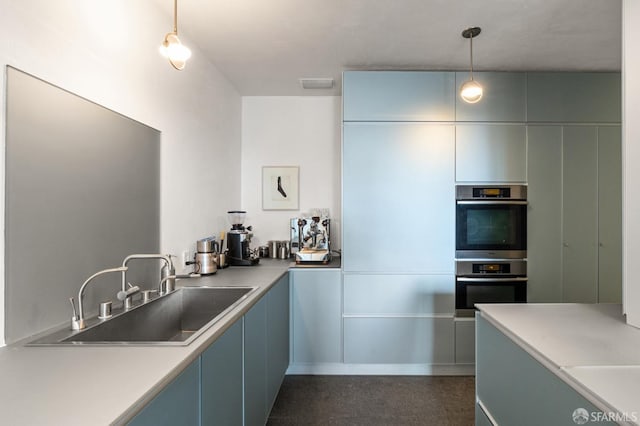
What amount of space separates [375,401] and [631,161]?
206 centimetres

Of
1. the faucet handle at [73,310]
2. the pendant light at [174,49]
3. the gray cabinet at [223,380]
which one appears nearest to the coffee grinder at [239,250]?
the gray cabinet at [223,380]

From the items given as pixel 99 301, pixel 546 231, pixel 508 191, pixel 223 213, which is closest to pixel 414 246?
pixel 508 191

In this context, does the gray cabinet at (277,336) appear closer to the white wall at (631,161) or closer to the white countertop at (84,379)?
the white countertop at (84,379)

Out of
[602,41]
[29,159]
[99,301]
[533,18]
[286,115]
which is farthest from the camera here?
[286,115]

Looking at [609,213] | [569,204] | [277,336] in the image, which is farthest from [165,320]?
[609,213]

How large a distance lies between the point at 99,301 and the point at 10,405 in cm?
80

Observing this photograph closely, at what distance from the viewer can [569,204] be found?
103 inches

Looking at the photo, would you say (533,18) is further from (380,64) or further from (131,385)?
(131,385)

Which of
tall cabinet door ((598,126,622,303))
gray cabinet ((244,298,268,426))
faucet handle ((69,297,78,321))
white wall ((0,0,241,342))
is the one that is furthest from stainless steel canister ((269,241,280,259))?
tall cabinet door ((598,126,622,303))

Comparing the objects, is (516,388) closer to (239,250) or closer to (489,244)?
(489,244)

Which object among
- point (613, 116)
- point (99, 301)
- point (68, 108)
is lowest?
point (99, 301)

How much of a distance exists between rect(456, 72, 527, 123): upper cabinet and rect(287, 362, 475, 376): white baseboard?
2073mm

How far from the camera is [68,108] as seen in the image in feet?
4.17

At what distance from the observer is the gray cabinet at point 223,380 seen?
1.09 m
